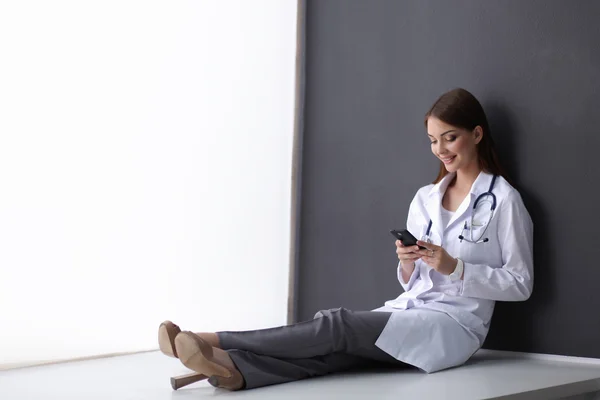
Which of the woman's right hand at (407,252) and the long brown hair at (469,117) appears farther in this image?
the long brown hair at (469,117)

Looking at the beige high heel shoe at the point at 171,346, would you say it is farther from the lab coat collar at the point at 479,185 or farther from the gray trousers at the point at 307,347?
the lab coat collar at the point at 479,185

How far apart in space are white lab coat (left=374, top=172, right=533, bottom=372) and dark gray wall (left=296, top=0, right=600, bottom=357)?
0.57 ft

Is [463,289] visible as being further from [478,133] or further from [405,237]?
[478,133]

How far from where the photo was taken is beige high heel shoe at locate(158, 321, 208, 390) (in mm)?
2420

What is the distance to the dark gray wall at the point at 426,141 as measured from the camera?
2.90 metres

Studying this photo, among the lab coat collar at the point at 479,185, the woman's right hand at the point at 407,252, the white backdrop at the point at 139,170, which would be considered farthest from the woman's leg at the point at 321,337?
the white backdrop at the point at 139,170

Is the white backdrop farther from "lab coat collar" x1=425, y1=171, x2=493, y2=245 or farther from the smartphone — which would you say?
the smartphone

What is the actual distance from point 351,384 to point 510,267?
0.80 m

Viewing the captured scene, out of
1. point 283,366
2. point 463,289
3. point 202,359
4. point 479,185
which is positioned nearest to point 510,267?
point 463,289

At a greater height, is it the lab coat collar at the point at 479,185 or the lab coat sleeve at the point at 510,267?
the lab coat collar at the point at 479,185

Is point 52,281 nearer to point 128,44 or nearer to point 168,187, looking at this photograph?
point 168,187

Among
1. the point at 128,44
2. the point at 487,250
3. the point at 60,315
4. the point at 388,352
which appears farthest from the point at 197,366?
the point at 128,44

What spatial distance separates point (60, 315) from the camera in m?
3.07

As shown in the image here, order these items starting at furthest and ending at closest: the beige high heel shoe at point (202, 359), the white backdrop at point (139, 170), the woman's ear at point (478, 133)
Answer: the woman's ear at point (478, 133) < the white backdrop at point (139, 170) < the beige high heel shoe at point (202, 359)
